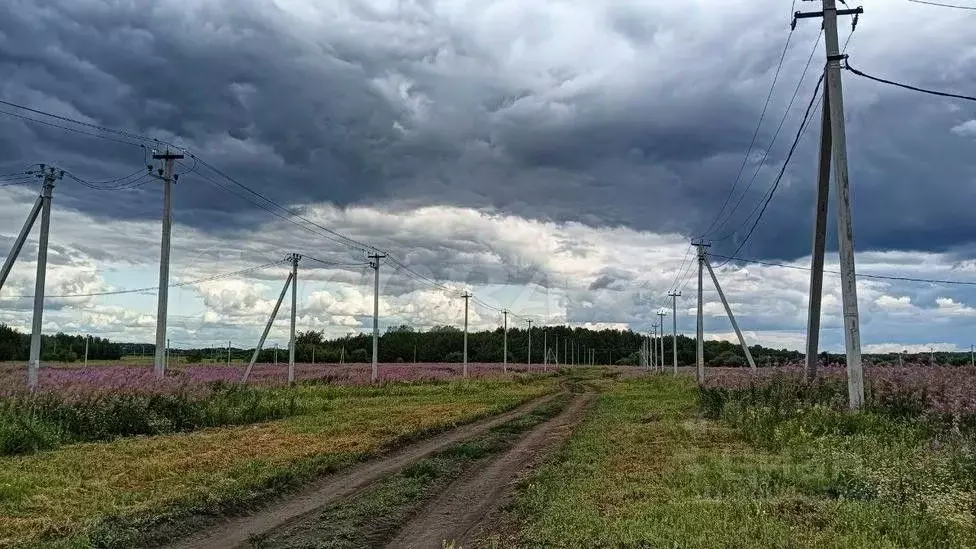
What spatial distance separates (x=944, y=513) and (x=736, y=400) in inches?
521

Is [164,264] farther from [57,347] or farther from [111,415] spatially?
[57,347]

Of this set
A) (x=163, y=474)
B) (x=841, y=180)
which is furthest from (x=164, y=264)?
(x=841, y=180)

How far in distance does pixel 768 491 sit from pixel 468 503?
154 inches

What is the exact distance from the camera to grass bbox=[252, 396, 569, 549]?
25.2 ft

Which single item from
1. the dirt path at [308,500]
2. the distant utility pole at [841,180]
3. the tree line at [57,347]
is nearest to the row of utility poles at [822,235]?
the distant utility pole at [841,180]

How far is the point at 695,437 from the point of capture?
605 inches

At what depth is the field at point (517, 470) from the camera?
739cm

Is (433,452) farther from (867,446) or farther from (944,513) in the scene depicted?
(944,513)

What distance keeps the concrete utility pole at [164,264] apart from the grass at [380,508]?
43.9ft

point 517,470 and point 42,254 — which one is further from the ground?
point 42,254

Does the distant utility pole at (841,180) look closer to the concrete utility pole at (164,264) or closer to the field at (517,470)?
the field at (517,470)

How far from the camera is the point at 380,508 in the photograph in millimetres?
9273

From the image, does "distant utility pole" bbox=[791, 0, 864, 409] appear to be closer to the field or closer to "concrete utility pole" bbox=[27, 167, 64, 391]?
the field

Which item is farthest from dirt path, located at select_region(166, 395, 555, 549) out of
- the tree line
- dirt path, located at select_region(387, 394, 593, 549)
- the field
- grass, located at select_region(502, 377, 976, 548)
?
the tree line
